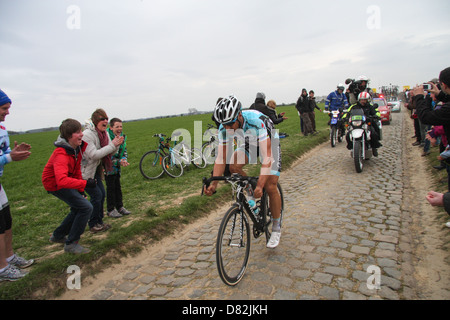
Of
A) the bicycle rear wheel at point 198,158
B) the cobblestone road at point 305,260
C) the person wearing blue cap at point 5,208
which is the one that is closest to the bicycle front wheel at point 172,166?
the bicycle rear wheel at point 198,158

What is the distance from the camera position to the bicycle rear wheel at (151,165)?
932 cm

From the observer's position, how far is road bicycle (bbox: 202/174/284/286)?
3307 millimetres

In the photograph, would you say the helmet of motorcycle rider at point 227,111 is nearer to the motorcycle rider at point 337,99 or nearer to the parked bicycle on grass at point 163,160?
the parked bicycle on grass at point 163,160

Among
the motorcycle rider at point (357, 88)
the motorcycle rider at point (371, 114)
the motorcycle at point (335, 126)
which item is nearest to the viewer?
the motorcycle rider at point (371, 114)

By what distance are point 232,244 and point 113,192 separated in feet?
11.2

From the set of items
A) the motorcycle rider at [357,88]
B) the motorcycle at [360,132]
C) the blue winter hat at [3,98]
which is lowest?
the motorcycle at [360,132]

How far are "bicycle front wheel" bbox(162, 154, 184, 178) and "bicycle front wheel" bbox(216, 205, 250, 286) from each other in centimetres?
587

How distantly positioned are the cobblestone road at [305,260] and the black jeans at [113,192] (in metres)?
1.70

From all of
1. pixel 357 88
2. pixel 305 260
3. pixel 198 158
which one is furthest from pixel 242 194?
pixel 357 88

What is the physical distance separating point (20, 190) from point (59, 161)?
25.7ft

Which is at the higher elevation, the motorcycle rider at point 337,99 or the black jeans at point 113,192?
the motorcycle rider at point 337,99

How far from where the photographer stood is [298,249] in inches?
168
